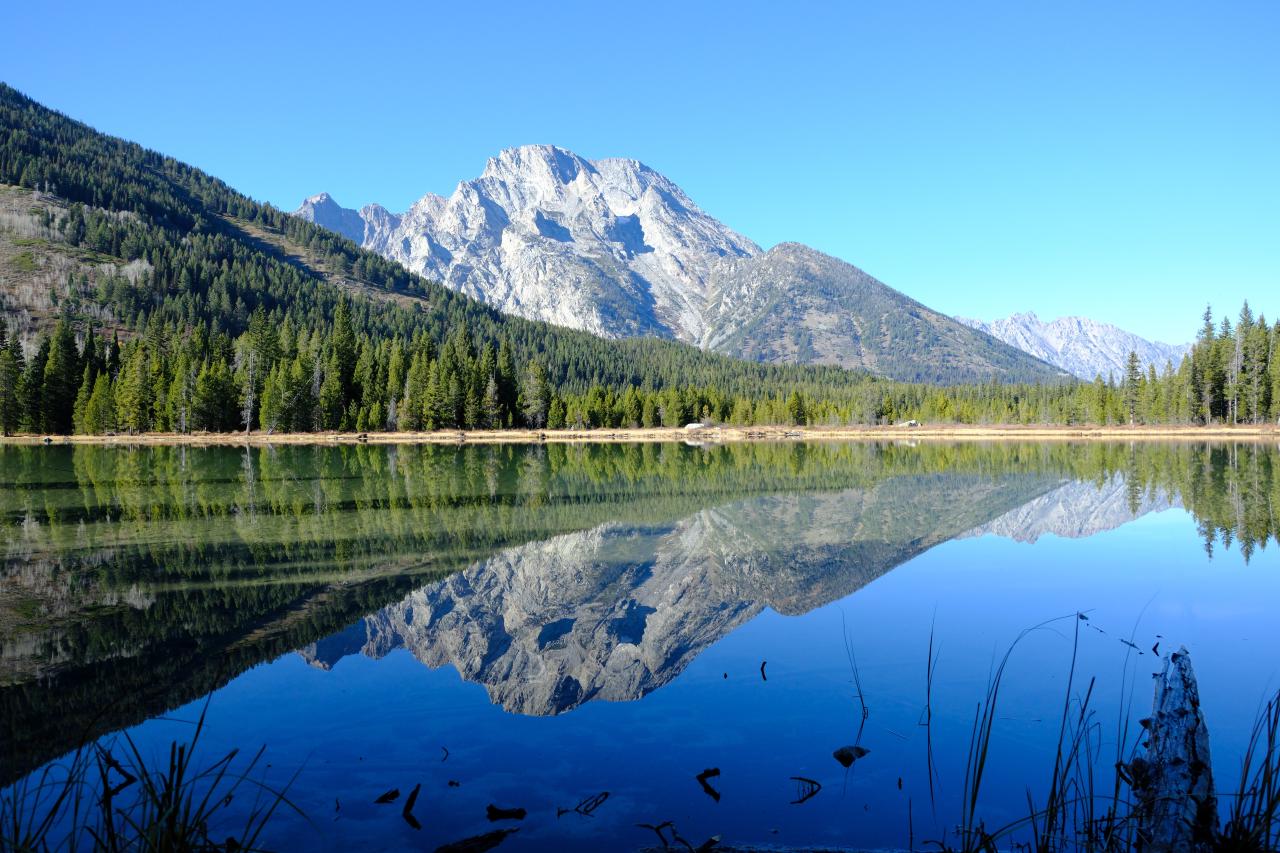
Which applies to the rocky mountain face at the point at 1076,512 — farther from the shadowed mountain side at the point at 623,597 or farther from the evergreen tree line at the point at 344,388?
the evergreen tree line at the point at 344,388

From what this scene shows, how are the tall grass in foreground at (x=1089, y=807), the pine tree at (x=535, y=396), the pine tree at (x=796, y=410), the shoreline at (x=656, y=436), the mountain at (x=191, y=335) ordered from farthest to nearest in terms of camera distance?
1. the pine tree at (x=796, y=410)
2. the pine tree at (x=535, y=396)
3. the mountain at (x=191, y=335)
4. the shoreline at (x=656, y=436)
5. the tall grass in foreground at (x=1089, y=807)

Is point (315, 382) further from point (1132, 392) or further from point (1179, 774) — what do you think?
point (1132, 392)

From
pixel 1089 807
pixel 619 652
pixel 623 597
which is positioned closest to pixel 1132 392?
pixel 623 597

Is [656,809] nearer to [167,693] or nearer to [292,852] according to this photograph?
[292,852]

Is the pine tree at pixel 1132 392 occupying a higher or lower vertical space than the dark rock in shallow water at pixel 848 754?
higher

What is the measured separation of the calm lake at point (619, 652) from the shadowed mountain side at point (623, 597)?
82 millimetres

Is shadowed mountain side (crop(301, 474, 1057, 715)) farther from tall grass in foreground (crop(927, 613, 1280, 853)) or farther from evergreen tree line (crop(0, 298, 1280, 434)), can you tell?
evergreen tree line (crop(0, 298, 1280, 434))

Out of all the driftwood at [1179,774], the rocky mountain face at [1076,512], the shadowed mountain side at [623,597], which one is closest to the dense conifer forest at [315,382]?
the rocky mountain face at [1076,512]

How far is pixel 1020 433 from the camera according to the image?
125 m

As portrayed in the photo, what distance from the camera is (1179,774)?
480 cm

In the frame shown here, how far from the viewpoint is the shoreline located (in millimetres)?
91375

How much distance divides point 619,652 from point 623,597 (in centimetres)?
367

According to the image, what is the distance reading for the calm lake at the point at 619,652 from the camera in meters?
7.88

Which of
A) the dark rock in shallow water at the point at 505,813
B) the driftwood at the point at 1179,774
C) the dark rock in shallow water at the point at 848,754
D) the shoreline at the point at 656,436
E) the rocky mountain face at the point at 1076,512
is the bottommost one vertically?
the dark rock in shallow water at the point at 505,813
